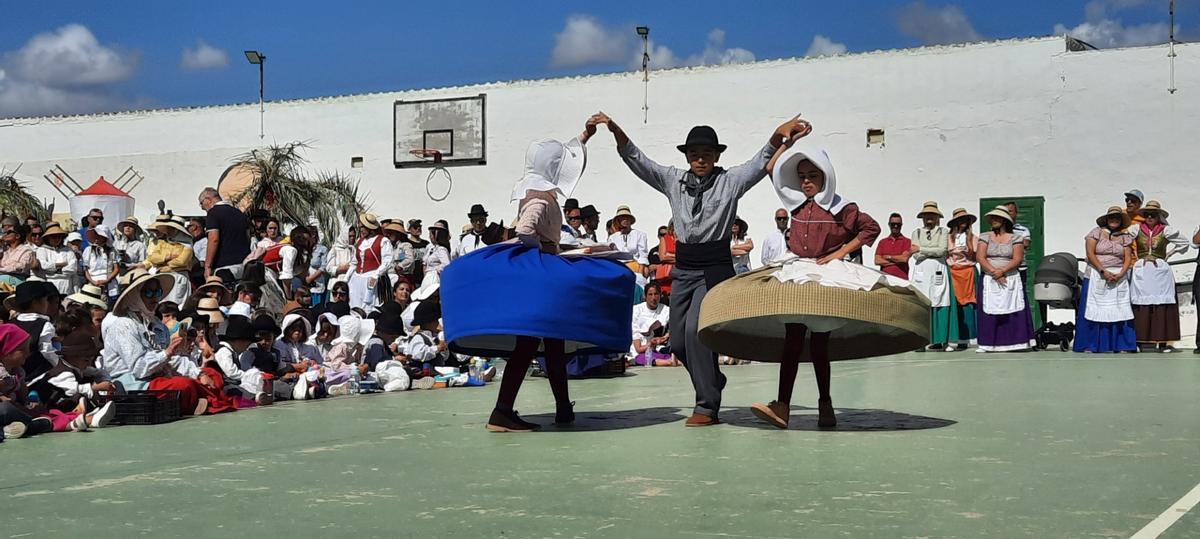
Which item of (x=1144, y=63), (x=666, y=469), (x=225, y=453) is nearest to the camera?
(x=666, y=469)

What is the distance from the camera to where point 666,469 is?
19.8 feet

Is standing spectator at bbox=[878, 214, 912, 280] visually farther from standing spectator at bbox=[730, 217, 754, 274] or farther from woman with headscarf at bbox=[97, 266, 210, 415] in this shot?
woman with headscarf at bbox=[97, 266, 210, 415]

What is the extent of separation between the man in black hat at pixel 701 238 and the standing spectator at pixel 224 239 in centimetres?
771

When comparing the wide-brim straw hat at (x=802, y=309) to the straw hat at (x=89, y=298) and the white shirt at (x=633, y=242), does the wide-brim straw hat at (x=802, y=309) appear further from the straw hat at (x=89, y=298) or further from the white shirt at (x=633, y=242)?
the white shirt at (x=633, y=242)

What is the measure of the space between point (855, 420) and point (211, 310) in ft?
19.4

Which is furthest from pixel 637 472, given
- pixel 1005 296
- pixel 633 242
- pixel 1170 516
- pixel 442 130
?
pixel 442 130

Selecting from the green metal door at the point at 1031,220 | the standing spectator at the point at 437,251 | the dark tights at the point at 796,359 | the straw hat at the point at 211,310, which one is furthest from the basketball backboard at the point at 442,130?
the dark tights at the point at 796,359

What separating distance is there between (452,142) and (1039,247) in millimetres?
11418

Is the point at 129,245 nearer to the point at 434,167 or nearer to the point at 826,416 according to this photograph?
the point at 434,167

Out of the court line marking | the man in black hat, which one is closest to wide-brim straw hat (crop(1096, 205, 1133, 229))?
the man in black hat

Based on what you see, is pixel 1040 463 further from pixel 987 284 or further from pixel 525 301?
pixel 987 284

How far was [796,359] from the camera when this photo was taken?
25.5 ft

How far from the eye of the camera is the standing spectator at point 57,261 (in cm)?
1554

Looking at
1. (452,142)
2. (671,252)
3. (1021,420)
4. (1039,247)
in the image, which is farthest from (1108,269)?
(452,142)
